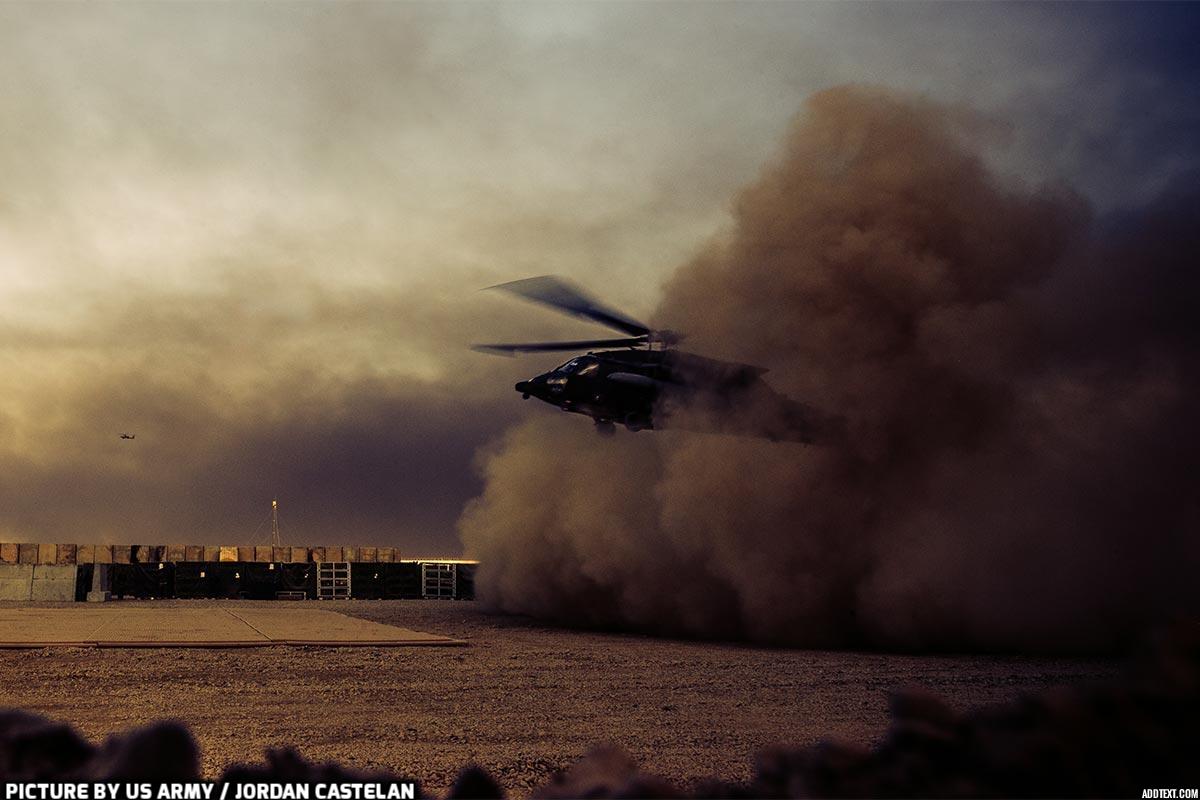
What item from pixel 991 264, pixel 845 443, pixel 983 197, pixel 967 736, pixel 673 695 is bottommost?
pixel 673 695

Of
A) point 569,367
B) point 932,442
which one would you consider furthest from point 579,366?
point 932,442

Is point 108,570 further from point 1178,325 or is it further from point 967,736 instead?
point 967,736

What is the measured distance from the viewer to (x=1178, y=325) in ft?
64.5

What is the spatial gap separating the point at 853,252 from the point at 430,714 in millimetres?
14915

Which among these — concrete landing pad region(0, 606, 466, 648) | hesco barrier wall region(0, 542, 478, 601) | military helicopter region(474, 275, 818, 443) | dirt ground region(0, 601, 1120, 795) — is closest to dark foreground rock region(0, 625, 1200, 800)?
dirt ground region(0, 601, 1120, 795)

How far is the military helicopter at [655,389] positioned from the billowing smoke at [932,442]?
207 centimetres

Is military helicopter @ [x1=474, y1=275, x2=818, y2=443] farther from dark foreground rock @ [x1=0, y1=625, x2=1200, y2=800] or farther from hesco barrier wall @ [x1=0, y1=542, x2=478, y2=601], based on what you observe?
hesco barrier wall @ [x1=0, y1=542, x2=478, y2=601]

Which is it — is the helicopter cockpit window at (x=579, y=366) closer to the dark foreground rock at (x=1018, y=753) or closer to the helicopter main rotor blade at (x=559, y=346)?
the helicopter main rotor blade at (x=559, y=346)

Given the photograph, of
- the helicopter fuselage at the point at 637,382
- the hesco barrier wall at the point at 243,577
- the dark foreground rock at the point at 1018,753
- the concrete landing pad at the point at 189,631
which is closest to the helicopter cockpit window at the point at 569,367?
the helicopter fuselage at the point at 637,382

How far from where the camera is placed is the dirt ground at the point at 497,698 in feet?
22.2

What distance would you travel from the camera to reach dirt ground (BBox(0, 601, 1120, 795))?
677 cm

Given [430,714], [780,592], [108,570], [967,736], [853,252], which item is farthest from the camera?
[108,570]

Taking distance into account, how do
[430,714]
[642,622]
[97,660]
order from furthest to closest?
[642,622] → [97,660] → [430,714]

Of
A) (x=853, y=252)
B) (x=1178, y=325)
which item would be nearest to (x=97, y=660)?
(x=853, y=252)
